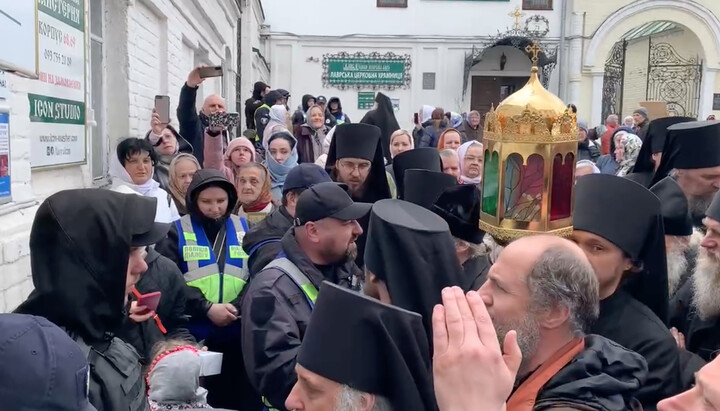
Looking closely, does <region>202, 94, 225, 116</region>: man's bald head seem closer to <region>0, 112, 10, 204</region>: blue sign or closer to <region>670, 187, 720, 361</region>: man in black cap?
<region>0, 112, 10, 204</region>: blue sign

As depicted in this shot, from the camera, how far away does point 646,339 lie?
8.22ft

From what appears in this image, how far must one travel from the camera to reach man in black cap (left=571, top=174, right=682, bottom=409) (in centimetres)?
266

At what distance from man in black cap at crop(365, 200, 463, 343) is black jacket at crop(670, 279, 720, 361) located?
1.27 meters

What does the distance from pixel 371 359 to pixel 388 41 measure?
65.2 ft

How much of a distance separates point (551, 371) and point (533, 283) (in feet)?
0.82

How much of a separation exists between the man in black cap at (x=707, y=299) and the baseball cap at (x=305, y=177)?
2.05m

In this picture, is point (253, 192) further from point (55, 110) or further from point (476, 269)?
point (476, 269)

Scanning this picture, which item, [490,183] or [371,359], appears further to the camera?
[490,183]

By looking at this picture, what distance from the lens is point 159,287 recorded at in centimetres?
323

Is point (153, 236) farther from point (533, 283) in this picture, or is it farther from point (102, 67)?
point (102, 67)

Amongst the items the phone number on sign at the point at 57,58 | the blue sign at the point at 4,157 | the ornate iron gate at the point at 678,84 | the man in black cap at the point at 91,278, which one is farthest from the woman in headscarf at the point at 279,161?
the ornate iron gate at the point at 678,84

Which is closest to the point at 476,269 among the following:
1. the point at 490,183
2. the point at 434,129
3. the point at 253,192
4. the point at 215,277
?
the point at 490,183

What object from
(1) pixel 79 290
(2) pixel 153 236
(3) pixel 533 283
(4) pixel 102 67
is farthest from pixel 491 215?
(4) pixel 102 67

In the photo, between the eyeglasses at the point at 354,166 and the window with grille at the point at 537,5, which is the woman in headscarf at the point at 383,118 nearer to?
the eyeglasses at the point at 354,166
